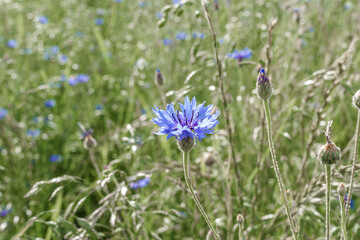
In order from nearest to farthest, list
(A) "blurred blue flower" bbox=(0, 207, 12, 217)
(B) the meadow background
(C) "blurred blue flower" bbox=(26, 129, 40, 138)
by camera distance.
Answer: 1. (B) the meadow background
2. (A) "blurred blue flower" bbox=(0, 207, 12, 217)
3. (C) "blurred blue flower" bbox=(26, 129, 40, 138)

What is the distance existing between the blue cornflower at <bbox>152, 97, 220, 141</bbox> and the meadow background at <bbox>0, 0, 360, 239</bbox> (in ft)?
1.05

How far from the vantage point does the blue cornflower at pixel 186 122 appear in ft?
2.93

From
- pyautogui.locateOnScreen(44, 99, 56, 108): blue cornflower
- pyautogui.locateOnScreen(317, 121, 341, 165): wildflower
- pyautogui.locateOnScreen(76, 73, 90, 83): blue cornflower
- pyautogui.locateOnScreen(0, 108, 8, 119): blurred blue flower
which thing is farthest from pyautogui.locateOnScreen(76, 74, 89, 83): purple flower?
pyautogui.locateOnScreen(317, 121, 341, 165): wildflower

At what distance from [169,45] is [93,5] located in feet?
6.61

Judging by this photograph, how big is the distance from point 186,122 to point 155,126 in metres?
0.87

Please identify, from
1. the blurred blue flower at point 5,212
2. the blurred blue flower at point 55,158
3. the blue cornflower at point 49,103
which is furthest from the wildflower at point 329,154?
the blue cornflower at point 49,103

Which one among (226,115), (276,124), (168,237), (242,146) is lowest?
(168,237)

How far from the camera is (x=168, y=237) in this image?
174 cm

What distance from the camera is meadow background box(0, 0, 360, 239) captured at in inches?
55.5

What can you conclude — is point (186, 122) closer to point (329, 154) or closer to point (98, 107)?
point (329, 154)

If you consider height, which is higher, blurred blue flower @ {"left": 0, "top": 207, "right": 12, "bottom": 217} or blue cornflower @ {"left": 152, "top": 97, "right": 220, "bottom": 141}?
blue cornflower @ {"left": 152, "top": 97, "right": 220, "bottom": 141}

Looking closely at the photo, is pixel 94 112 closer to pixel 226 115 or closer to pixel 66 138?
pixel 66 138

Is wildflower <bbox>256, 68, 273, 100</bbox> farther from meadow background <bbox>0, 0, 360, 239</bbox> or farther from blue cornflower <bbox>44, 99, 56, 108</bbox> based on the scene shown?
blue cornflower <bbox>44, 99, 56, 108</bbox>

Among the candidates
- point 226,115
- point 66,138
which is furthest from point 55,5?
point 226,115
